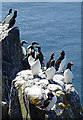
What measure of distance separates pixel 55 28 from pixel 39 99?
60.4ft

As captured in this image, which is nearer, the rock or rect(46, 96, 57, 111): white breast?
rect(46, 96, 57, 111): white breast

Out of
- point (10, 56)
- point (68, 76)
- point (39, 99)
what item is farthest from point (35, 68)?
point (10, 56)

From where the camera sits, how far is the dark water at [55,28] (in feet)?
72.1

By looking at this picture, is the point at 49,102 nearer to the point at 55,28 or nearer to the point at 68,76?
the point at 68,76

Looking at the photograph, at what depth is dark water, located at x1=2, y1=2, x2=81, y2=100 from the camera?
22.0m

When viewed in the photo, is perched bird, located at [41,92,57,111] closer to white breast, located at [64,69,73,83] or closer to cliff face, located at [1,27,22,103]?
white breast, located at [64,69,73,83]

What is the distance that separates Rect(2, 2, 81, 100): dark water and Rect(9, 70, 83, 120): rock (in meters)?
5.24

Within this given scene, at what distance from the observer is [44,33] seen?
2669 centimetres

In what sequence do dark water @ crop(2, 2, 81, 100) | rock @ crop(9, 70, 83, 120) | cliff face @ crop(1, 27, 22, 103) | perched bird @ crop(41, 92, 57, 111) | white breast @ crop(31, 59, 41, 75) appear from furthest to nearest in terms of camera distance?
dark water @ crop(2, 2, 81, 100)
cliff face @ crop(1, 27, 22, 103)
white breast @ crop(31, 59, 41, 75)
rock @ crop(9, 70, 83, 120)
perched bird @ crop(41, 92, 57, 111)

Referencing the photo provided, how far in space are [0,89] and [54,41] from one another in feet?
39.6

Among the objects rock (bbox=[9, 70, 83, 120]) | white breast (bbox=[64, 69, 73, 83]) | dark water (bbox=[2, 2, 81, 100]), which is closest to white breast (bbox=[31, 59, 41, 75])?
rock (bbox=[9, 70, 83, 120])

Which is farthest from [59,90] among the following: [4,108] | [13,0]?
[13,0]

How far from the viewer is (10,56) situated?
15094 mm

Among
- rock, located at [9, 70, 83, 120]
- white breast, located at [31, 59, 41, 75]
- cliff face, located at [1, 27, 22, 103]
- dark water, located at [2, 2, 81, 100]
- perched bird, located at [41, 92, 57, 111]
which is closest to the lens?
perched bird, located at [41, 92, 57, 111]
